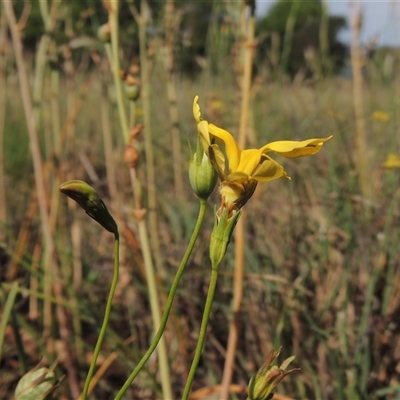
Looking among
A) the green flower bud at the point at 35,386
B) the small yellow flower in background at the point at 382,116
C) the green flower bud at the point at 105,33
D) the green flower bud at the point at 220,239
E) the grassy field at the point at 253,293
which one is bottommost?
the grassy field at the point at 253,293

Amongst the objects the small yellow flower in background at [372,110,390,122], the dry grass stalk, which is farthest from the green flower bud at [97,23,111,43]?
the small yellow flower in background at [372,110,390,122]

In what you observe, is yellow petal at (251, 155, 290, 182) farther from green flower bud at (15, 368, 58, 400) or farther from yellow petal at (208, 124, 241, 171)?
green flower bud at (15, 368, 58, 400)

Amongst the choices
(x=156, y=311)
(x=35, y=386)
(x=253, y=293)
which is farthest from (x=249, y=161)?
(x=253, y=293)

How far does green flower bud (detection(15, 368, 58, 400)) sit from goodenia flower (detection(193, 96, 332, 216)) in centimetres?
21

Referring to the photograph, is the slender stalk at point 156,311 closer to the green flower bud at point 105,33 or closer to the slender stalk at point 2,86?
the green flower bud at point 105,33

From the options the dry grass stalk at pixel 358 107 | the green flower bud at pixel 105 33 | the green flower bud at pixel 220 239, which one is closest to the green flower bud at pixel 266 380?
the green flower bud at pixel 220 239

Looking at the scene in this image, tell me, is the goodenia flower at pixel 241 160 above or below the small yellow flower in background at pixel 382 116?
above

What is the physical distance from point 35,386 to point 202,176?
22 centimetres

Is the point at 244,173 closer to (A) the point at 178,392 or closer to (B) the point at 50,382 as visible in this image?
(B) the point at 50,382

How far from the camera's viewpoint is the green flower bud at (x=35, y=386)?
47 cm

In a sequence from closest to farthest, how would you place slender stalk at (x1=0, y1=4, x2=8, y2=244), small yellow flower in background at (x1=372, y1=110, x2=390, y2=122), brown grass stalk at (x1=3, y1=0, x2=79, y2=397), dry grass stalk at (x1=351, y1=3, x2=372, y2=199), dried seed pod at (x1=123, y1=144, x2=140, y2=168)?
dried seed pod at (x1=123, y1=144, x2=140, y2=168)
brown grass stalk at (x1=3, y1=0, x2=79, y2=397)
slender stalk at (x1=0, y1=4, x2=8, y2=244)
dry grass stalk at (x1=351, y1=3, x2=372, y2=199)
small yellow flower in background at (x1=372, y1=110, x2=390, y2=122)

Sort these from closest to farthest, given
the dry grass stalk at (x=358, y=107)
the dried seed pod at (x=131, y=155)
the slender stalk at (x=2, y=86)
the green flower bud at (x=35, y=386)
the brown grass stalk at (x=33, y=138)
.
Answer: the green flower bud at (x=35, y=386), the dried seed pod at (x=131, y=155), the brown grass stalk at (x=33, y=138), the slender stalk at (x=2, y=86), the dry grass stalk at (x=358, y=107)

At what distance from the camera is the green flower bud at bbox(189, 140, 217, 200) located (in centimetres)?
40

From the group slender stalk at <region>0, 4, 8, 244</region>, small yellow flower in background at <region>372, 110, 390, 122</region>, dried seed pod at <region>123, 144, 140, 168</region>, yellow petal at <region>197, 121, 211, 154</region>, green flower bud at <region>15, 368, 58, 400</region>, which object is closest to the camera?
yellow petal at <region>197, 121, 211, 154</region>
